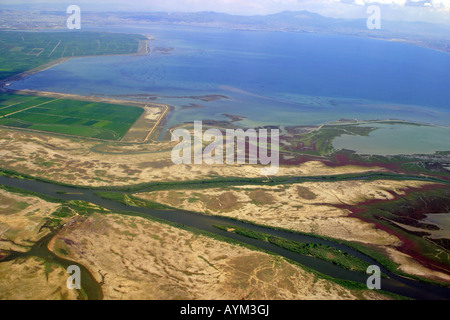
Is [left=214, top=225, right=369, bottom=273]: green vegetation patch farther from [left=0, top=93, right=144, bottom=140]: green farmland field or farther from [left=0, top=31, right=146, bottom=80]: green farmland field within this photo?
[left=0, top=31, right=146, bottom=80]: green farmland field

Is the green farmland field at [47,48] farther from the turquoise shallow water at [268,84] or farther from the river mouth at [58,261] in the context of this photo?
the river mouth at [58,261]

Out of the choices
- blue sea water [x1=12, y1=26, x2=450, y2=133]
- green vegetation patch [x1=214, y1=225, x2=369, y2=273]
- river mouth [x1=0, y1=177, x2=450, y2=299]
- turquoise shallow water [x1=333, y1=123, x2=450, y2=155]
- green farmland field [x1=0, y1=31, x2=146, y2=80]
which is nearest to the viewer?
river mouth [x1=0, y1=177, x2=450, y2=299]

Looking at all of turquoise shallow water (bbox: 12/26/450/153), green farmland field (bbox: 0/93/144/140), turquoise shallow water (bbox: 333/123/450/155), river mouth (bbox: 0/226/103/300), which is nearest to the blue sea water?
turquoise shallow water (bbox: 12/26/450/153)

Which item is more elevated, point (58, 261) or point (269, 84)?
point (269, 84)

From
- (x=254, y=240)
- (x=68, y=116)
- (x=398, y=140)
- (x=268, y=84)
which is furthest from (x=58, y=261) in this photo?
(x=268, y=84)

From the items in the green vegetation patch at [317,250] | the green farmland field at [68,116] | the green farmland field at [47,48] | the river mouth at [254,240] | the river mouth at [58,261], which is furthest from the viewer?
the green farmland field at [47,48]

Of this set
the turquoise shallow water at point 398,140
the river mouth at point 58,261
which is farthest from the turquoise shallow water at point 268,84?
the river mouth at point 58,261

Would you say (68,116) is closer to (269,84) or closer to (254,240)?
(254,240)
